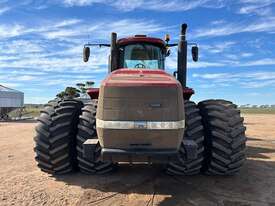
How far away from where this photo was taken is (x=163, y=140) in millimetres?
6211

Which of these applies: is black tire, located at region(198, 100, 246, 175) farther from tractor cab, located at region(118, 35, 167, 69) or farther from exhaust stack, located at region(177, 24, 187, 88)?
tractor cab, located at region(118, 35, 167, 69)

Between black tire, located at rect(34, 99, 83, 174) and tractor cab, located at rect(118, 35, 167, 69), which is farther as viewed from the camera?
tractor cab, located at rect(118, 35, 167, 69)

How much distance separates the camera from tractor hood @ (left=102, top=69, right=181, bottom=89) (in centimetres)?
616

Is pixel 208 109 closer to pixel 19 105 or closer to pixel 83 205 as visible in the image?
pixel 83 205

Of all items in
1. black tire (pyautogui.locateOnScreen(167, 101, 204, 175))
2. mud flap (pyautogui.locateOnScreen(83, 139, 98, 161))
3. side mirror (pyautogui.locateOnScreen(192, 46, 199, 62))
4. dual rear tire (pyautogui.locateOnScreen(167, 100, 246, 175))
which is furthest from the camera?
side mirror (pyautogui.locateOnScreen(192, 46, 199, 62))

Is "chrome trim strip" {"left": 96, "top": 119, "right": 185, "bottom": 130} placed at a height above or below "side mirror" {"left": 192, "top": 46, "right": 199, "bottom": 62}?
below

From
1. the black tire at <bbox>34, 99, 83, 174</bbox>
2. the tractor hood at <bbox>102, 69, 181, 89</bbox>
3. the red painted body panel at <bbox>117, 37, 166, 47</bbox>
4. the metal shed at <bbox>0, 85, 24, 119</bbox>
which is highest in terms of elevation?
the red painted body panel at <bbox>117, 37, 166, 47</bbox>

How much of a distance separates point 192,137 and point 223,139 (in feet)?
2.16

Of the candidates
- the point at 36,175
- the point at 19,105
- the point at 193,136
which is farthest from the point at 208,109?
the point at 19,105

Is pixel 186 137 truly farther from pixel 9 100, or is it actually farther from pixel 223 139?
pixel 9 100

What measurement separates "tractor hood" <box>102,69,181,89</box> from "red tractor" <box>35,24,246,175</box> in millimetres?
15

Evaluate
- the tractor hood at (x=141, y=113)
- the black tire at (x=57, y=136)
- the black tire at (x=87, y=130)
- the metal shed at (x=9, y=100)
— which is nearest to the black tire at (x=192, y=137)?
the tractor hood at (x=141, y=113)

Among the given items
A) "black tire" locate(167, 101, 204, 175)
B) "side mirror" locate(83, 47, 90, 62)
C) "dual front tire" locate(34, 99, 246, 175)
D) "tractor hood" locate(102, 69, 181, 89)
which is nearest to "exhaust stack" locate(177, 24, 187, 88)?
"dual front tire" locate(34, 99, 246, 175)

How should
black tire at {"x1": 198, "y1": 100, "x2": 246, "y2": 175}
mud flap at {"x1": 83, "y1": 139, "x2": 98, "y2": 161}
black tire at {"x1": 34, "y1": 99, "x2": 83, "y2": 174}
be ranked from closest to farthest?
mud flap at {"x1": 83, "y1": 139, "x2": 98, "y2": 161} < black tire at {"x1": 198, "y1": 100, "x2": 246, "y2": 175} < black tire at {"x1": 34, "y1": 99, "x2": 83, "y2": 174}
